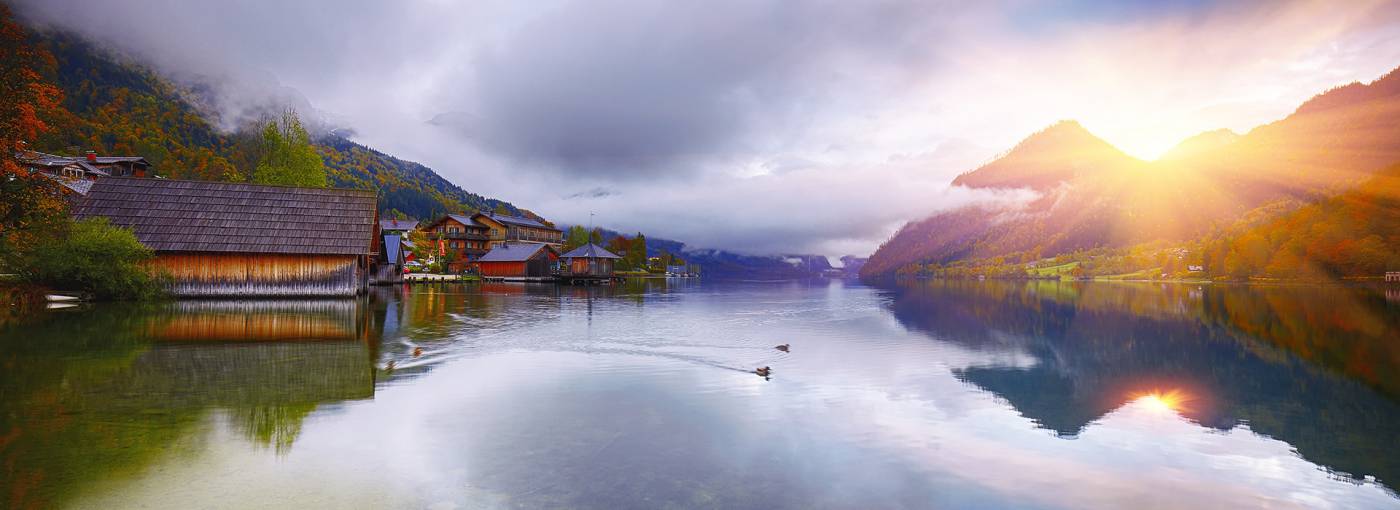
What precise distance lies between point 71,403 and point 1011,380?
65.1ft

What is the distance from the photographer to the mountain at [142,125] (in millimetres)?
97500

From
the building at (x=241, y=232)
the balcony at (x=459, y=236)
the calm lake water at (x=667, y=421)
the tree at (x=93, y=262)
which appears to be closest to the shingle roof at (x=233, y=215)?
the building at (x=241, y=232)

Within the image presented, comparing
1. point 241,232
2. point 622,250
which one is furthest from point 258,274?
point 622,250

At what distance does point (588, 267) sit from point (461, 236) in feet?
129

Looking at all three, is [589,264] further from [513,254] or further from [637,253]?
[637,253]

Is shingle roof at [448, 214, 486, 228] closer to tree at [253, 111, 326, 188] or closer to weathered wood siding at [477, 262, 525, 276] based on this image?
weathered wood siding at [477, 262, 525, 276]

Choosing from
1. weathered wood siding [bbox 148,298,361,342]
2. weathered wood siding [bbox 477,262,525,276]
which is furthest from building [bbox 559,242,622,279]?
weathered wood siding [bbox 148,298,361,342]

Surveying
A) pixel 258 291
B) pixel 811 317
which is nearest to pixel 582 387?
pixel 811 317

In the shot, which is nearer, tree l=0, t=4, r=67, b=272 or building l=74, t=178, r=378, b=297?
tree l=0, t=4, r=67, b=272

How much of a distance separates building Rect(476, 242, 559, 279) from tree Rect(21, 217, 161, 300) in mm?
53302

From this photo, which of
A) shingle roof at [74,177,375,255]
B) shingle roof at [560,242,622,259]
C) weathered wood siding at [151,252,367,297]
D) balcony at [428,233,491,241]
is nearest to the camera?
weathered wood siding at [151,252,367,297]

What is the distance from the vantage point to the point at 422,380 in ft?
45.2

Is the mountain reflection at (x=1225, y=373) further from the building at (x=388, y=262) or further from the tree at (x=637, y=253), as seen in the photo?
the tree at (x=637, y=253)

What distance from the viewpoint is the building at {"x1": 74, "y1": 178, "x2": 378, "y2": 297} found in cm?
3481
